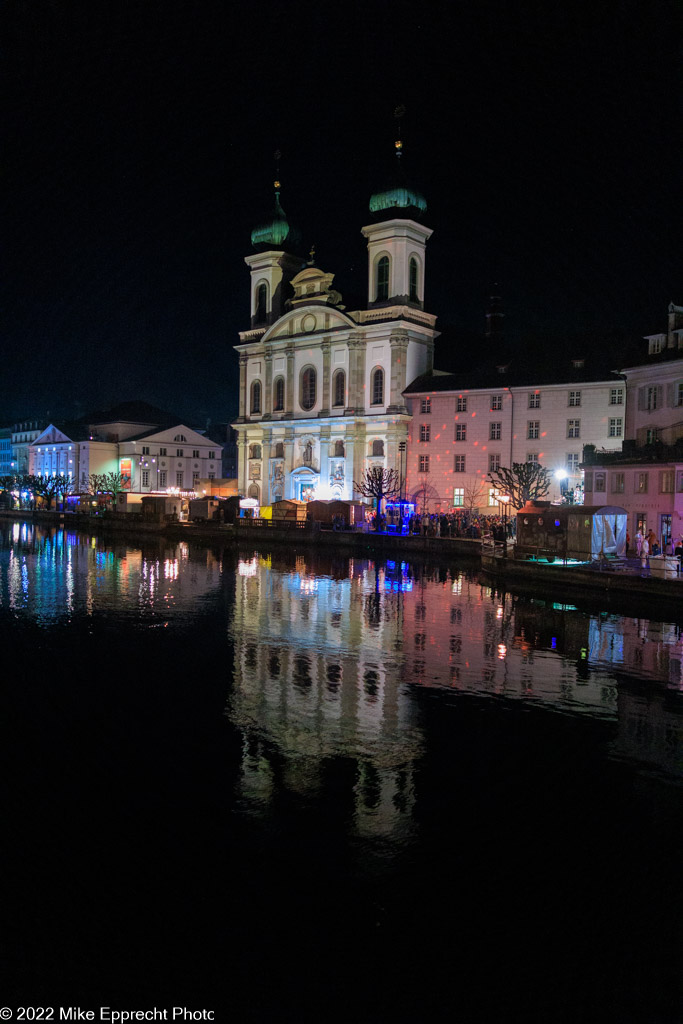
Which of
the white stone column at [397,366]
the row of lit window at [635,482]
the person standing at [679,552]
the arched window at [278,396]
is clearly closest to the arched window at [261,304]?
the arched window at [278,396]

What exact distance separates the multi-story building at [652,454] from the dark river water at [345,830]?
20.3 m

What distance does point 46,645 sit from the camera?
19.4 meters

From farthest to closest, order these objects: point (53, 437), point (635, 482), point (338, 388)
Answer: point (53, 437) < point (338, 388) < point (635, 482)

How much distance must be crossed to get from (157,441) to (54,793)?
101068 millimetres

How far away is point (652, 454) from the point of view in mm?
38750

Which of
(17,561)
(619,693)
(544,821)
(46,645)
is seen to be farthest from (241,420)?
(544,821)

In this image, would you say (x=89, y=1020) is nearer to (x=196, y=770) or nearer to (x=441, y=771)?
(x=196, y=770)

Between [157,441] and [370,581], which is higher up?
[157,441]

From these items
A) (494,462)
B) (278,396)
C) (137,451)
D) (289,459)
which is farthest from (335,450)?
(137,451)

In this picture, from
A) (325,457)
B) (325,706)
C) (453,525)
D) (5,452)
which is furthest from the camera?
Result: (5,452)

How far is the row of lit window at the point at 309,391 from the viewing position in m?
69.7

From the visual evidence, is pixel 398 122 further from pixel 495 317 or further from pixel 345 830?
pixel 345 830

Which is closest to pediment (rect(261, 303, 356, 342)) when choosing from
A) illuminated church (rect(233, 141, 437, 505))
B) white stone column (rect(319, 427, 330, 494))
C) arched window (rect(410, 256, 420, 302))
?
illuminated church (rect(233, 141, 437, 505))

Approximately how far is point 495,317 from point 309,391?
18.8 metres
